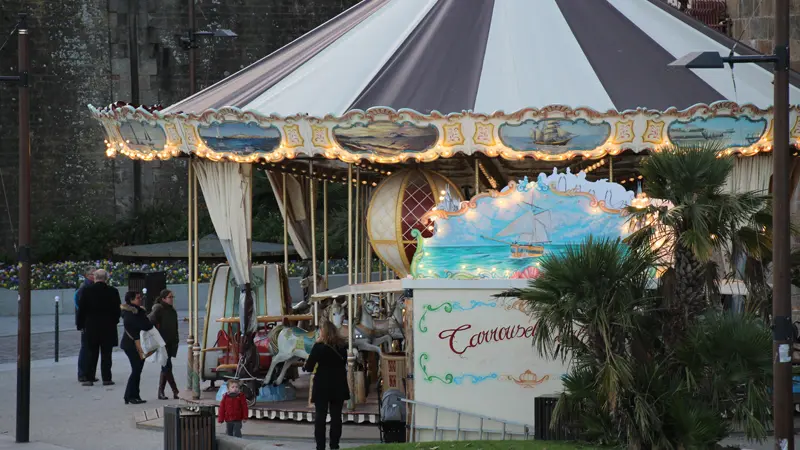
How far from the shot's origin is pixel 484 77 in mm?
13578

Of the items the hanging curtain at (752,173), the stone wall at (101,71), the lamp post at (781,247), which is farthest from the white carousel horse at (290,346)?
the stone wall at (101,71)

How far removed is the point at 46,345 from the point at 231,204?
27.1 feet

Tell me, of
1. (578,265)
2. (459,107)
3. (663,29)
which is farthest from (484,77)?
(578,265)

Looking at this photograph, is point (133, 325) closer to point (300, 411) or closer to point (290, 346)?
point (290, 346)

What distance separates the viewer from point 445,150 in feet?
42.4


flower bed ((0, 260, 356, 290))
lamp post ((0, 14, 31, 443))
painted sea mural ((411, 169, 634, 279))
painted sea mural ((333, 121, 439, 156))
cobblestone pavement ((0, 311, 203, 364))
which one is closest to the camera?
painted sea mural ((411, 169, 634, 279))

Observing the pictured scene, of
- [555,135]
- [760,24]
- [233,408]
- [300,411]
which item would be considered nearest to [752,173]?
[555,135]

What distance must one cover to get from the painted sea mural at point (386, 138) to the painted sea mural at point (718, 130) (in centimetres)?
246

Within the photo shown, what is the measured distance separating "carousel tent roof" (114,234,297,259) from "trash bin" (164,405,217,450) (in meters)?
17.1

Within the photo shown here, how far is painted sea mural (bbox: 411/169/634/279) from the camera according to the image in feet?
36.9

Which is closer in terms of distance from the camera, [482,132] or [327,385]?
[327,385]

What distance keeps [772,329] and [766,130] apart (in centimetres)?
419

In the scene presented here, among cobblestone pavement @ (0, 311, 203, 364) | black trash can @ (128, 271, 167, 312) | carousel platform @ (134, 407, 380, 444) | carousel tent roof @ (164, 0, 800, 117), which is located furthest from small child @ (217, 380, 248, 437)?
black trash can @ (128, 271, 167, 312)

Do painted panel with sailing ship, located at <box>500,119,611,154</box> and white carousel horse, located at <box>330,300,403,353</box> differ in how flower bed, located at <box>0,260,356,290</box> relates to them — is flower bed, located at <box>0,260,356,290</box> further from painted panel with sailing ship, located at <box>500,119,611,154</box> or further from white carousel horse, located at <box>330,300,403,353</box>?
painted panel with sailing ship, located at <box>500,119,611,154</box>
